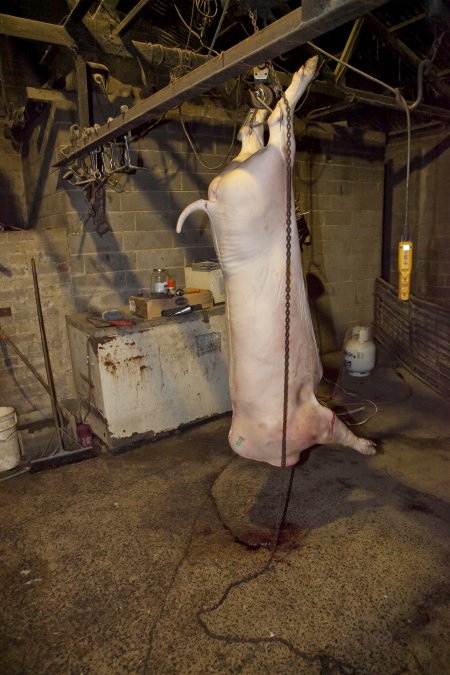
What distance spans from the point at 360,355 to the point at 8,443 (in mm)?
4463

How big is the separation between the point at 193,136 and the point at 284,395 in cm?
425

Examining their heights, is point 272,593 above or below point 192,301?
below

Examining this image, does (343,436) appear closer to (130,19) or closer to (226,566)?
(226,566)

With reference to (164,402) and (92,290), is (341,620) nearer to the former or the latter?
(164,402)

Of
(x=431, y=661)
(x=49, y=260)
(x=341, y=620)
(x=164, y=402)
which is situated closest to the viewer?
(x=431, y=661)

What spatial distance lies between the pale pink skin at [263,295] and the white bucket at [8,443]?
8.32 ft

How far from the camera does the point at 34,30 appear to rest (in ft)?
12.2

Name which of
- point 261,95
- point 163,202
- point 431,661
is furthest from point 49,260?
point 431,661

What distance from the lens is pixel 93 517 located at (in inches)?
134

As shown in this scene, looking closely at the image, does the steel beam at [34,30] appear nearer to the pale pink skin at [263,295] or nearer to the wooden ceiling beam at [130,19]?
→ the wooden ceiling beam at [130,19]

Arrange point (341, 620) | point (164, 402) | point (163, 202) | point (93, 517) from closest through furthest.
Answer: point (341, 620) → point (93, 517) → point (164, 402) → point (163, 202)

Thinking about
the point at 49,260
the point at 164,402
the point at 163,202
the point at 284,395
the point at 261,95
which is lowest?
the point at 164,402

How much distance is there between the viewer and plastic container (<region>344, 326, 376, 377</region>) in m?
6.17

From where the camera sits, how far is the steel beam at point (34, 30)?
3635 mm
